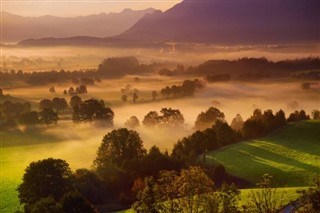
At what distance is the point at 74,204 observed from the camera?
5531 cm

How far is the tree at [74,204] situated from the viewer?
5497 cm

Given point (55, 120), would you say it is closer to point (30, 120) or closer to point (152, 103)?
point (30, 120)

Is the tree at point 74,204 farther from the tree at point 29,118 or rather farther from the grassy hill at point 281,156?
the tree at point 29,118

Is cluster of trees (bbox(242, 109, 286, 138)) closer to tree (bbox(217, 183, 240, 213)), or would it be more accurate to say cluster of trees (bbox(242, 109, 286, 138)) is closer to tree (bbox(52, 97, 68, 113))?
tree (bbox(217, 183, 240, 213))

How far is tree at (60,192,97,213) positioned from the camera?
5497 centimetres

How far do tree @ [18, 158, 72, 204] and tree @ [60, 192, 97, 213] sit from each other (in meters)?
14.9

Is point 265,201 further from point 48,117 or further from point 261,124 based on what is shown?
point 48,117

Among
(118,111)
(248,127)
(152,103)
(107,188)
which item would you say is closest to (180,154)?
(107,188)

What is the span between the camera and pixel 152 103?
19088 cm

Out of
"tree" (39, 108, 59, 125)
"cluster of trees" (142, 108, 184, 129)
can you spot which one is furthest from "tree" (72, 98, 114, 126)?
"cluster of trees" (142, 108, 184, 129)

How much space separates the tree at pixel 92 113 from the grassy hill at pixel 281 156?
5773 cm

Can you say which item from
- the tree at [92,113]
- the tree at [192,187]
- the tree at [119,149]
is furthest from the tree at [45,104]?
the tree at [192,187]

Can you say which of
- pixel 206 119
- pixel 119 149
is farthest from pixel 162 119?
pixel 119 149

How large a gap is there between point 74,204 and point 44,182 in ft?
59.6
